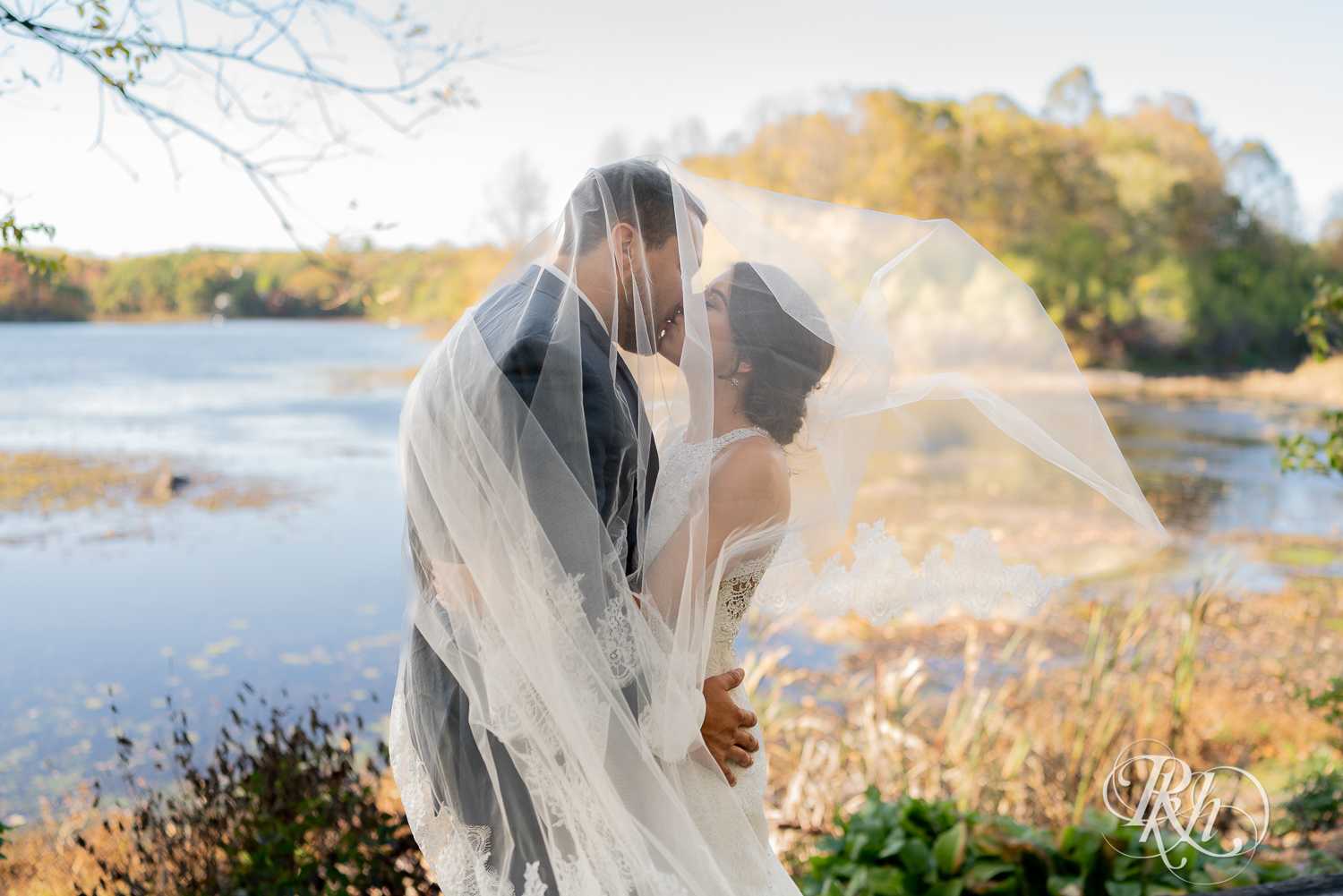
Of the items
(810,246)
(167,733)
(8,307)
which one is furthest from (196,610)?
(810,246)

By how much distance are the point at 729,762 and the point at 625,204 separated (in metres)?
1.12

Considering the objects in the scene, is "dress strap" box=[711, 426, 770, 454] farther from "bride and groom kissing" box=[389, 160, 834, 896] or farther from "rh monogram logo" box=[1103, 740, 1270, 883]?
"rh monogram logo" box=[1103, 740, 1270, 883]

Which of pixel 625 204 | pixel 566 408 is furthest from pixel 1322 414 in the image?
pixel 566 408

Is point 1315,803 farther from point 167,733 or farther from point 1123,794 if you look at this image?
point 167,733

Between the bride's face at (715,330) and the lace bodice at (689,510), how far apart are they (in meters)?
0.15

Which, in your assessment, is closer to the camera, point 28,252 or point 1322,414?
point 28,252

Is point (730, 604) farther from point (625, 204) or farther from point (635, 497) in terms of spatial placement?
point (625, 204)

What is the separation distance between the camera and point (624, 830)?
4.68 feet

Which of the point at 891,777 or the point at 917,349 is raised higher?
the point at 917,349

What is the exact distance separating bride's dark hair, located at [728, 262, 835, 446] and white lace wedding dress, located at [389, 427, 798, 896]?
64 mm

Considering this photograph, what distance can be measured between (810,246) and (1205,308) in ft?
123

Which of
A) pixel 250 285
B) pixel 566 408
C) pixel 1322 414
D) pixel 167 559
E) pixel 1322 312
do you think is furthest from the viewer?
pixel 250 285

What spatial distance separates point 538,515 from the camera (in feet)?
4.65

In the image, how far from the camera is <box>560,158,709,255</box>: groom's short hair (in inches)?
61.3
